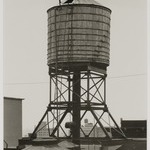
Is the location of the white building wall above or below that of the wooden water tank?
below

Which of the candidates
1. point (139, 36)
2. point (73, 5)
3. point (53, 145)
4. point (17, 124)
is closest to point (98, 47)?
point (73, 5)

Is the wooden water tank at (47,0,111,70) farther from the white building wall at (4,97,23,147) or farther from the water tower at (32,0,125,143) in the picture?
the white building wall at (4,97,23,147)

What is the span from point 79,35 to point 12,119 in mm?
11241

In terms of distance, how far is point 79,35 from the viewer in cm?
1731

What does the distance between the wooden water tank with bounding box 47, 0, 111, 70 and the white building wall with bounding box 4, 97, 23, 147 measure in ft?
31.7

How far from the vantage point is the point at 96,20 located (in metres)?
17.5

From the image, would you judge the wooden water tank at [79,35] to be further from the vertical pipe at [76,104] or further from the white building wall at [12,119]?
the white building wall at [12,119]

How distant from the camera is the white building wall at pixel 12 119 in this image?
1032 inches

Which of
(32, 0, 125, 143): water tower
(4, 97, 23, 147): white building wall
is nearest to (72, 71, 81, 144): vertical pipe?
(32, 0, 125, 143): water tower

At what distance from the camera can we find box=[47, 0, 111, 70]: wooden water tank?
56.8ft

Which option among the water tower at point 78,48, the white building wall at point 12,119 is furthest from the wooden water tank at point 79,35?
the white building wall at point 12,119

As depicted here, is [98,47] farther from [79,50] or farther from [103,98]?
[103,98]

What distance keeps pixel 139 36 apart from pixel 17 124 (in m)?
14.7

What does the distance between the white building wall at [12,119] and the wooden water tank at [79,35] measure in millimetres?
9651
